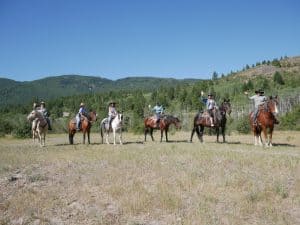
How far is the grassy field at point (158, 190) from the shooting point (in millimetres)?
13453

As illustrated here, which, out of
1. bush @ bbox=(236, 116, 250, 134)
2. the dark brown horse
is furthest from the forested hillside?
the dark brown horse

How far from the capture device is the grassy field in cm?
1345

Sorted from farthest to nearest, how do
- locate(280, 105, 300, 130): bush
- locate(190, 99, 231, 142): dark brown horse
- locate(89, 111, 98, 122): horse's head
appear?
locate(280, 105, 300, 130): bush → locate(89, 111, 98, 122): horse's head → locate(190, 99, 231, 142): dark brown horse

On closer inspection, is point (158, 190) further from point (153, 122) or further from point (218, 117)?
point (153, 122)

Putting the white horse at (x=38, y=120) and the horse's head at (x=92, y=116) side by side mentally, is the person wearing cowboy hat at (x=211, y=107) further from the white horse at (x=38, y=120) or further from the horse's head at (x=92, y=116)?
the white horse at (x=38, y=120)

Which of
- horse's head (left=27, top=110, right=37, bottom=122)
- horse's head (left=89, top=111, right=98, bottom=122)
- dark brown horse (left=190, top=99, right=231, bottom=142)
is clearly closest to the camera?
dark brown horse (left=190, top=99, right=231, bottom=142)

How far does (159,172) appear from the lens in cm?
1717

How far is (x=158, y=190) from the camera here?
49.8ft

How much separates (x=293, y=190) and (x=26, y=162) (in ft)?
40.6

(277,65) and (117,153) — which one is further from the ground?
(277,65)

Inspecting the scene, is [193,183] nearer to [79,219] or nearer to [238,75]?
[79,219]

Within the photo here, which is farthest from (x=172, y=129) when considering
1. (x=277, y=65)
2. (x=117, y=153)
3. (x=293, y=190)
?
(x=277, y=65)

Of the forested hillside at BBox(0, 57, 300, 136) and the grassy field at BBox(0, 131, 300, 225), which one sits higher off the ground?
the forested hillside at BBox(0, 57, 300, 136)

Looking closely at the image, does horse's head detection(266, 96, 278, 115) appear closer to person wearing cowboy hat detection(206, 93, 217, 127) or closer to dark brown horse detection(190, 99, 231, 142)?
dark brown horse detection(190, 99, 231, 142)
